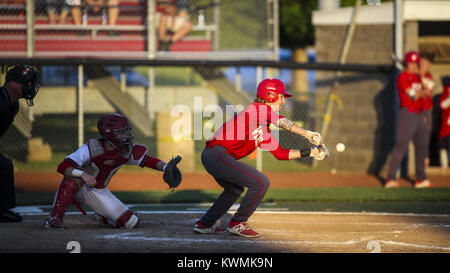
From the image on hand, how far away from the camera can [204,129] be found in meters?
15.0

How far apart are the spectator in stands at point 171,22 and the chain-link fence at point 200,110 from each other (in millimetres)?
704

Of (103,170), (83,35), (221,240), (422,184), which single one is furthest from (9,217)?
(83,35)

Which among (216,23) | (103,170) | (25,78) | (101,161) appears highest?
(216,23)

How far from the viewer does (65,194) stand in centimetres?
661

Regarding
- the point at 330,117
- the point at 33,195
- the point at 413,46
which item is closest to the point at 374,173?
the point at 330,117

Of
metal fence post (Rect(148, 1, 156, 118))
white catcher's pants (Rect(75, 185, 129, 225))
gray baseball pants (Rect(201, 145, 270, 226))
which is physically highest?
metal fence post (Rect(148, 1, 156, 118))

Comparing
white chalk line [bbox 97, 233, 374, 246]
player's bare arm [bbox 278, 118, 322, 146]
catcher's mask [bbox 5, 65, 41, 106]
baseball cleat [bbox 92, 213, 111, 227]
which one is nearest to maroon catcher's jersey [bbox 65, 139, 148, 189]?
baseball cleat [bbox 92, 213, 111, 227]

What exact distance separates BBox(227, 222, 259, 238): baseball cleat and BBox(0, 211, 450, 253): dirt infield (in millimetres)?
67

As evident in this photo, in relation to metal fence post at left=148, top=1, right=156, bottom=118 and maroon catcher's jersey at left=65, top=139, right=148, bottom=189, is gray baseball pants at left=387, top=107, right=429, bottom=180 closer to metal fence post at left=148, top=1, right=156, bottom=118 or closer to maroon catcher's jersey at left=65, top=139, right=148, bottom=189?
metal fence post at left=148, top=1, right=156, bottom=118

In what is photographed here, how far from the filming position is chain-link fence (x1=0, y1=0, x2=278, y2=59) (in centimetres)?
1380

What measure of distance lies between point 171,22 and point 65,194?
8.51 m

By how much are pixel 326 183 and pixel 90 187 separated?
21.6 feet

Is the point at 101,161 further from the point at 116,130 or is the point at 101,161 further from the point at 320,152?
the point at 320,152

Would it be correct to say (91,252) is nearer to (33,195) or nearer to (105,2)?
(33,195)
